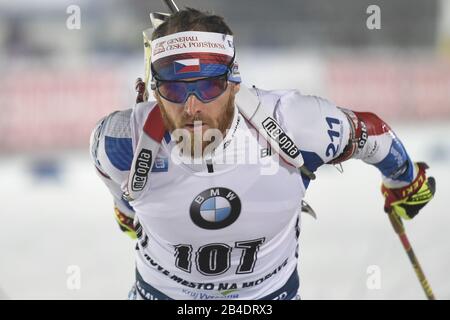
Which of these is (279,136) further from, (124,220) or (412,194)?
(124,220)

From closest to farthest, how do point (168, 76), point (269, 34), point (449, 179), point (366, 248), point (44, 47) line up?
point (168, 76)
point (366, 248)
point (449, 179)
point (44, 47)
point (269, 34)

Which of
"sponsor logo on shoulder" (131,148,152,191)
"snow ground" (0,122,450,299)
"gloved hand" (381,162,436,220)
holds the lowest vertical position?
"snow ground" (0,122,450,299)

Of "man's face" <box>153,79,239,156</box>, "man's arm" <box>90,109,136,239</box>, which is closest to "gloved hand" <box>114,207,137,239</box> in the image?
"man's arm" <box>90,109,136,239</box>

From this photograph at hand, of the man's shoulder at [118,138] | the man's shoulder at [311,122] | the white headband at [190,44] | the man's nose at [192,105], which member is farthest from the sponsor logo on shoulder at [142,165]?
the man's shoulder at [311,122]

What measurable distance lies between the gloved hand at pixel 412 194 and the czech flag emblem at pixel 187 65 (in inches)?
38.9

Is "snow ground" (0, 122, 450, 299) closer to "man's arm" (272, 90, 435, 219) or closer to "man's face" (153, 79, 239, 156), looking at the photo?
"man's arm" (272, 90, 435, 219)

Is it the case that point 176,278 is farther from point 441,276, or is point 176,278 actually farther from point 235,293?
point 441,276

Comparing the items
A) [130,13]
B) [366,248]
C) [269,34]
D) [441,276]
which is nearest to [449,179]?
[366,248]

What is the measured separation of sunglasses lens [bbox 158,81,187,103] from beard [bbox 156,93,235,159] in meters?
0.04

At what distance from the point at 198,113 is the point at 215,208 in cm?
32

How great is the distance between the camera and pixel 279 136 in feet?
7.48

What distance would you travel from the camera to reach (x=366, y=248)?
17.1 feet

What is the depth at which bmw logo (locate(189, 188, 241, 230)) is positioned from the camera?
2.34 m

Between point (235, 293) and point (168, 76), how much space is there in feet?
2.50
